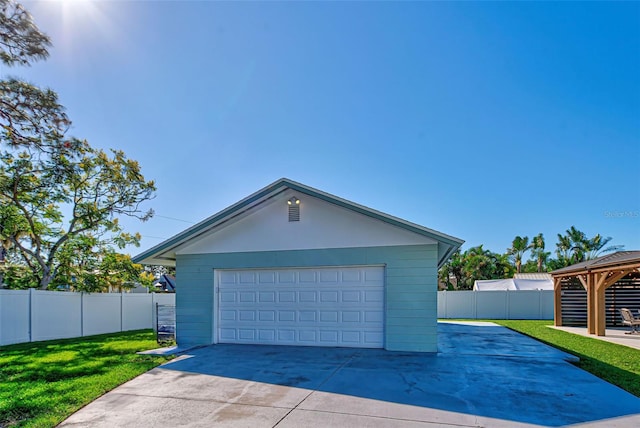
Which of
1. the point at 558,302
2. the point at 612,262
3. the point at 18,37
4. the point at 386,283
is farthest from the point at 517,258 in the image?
the point at 18,37

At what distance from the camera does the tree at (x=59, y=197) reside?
10156 millimetres

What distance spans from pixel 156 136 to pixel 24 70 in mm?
5542

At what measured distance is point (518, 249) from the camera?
32719 millimetres

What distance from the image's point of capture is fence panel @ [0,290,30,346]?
11039mm

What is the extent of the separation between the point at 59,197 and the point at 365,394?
47.5 feet

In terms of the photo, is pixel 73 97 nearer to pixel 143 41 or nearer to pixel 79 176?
pixel 143 41

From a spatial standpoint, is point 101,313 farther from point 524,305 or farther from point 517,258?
point 517,258

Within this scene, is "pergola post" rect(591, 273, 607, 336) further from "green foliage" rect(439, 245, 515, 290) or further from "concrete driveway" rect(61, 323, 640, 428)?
"green foliage" rect(439, 245, 515, 290)

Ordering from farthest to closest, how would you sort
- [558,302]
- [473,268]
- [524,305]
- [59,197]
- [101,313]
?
[473,268] → [524,305] → [558,302] → [59,197] → [101,313]

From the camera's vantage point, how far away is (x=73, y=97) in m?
10.9

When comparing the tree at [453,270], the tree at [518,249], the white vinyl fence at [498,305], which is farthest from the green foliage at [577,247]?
the white vinyl fence at [498,305]

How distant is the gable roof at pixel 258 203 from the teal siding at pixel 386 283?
0.50 metres

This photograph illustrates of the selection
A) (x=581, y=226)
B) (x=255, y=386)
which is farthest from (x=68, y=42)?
(x=581, y=226)

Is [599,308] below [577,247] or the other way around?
below
